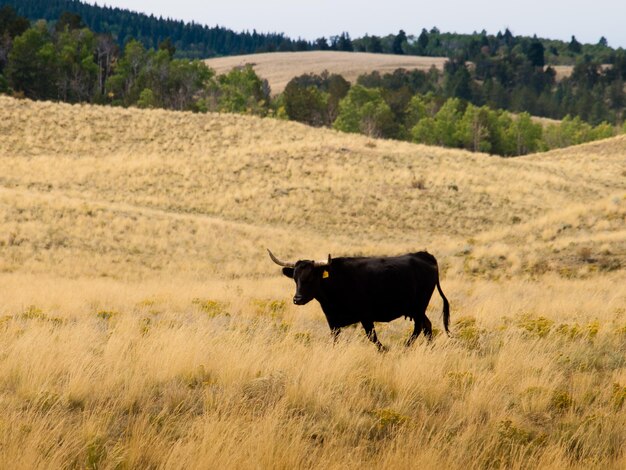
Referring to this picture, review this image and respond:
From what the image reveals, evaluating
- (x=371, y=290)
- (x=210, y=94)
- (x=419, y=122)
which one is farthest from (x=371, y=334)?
(x=210, y=94)

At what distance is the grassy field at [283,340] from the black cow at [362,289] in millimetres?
437

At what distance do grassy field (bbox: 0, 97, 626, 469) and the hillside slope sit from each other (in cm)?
21

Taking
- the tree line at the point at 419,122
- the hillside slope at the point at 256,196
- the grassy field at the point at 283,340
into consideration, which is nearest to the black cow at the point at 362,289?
the grassy field at the point at 283,340

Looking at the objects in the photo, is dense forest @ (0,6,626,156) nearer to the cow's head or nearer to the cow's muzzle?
the cow's head

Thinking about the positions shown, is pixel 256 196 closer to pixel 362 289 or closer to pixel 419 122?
pixel 362 289

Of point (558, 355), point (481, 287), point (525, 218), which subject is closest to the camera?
point (558, 355)

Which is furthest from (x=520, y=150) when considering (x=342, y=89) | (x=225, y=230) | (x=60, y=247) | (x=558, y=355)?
(x=558, y=355)

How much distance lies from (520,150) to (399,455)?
10079 centimetres

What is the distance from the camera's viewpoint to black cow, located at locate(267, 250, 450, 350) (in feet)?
28.6

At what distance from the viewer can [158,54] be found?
313 feet

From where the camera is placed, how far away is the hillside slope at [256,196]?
26.4 m

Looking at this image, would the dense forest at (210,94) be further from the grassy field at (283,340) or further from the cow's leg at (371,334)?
the cow's leg at (371,334)

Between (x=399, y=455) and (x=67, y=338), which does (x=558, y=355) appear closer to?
(x=399, y=455)

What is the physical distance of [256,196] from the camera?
40.8 m
